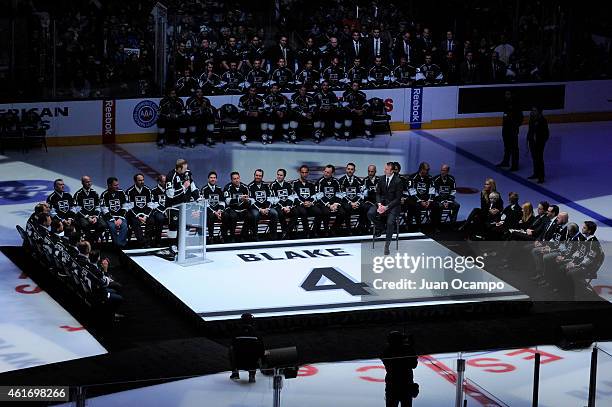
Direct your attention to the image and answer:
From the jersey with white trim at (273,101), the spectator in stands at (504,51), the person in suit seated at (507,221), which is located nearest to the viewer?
the person in suit seated at (507,221)

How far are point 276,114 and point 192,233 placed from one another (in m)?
9.92

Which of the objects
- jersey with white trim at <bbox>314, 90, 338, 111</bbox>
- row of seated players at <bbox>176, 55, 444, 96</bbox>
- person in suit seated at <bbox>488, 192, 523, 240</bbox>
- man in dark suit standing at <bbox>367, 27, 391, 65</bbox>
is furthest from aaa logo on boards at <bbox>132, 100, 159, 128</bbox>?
person in suit seated at <bbox>488, 192, 523, 240</bbox>

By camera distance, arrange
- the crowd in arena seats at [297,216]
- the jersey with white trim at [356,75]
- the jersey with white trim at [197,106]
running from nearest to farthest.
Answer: the crowd in arena seats at [297,216] < the jersey with white trim at [197,106] < the jersey with white trim at [356,75]

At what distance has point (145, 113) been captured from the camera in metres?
26.6

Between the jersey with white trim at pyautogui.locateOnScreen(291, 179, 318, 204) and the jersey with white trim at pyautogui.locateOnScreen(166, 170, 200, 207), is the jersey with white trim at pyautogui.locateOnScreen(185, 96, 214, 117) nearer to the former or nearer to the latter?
the jersey with white trim at pyautogui.locateOnScreen(291, 179, 318, 204)

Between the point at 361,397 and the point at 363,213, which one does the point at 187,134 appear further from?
the point at 361,397

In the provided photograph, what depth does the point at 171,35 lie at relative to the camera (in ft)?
89.9

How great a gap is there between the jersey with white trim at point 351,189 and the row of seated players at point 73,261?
4458 millimetres

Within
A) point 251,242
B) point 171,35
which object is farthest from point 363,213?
point 171,35

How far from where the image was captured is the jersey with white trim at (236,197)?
Result: 63.0ft

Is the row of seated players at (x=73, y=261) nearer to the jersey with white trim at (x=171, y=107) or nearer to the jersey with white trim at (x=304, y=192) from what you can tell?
the jersey with white trim at (x=304, y=192)

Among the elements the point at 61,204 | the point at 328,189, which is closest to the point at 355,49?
the point at 328,189

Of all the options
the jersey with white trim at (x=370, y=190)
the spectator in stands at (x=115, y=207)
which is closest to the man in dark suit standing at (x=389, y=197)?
the jersey with white trim at (x=370, y=190)

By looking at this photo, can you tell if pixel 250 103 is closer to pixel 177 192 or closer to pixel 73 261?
pixel 177 192
